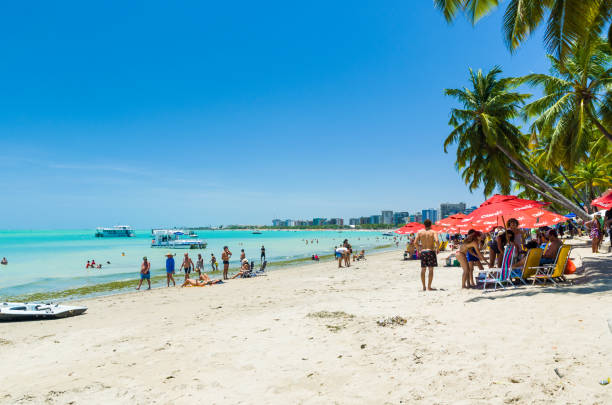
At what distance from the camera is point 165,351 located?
18.6 feet

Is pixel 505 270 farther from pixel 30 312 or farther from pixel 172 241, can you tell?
pixel 172 241

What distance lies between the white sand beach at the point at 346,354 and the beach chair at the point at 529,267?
449 millimetres

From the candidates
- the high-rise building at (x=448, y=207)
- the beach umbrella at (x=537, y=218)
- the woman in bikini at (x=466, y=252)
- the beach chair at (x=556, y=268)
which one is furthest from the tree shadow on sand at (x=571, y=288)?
the high-rise building at (x=448, y=207)

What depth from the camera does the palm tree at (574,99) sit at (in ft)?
40.8

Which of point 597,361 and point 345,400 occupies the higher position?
point 597,361

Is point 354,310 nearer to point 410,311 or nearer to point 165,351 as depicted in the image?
point 410,311

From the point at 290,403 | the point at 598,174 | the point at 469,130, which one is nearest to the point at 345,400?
the point at 290,403

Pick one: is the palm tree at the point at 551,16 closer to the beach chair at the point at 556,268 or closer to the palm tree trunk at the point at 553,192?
the beach chair at the point at 556,268

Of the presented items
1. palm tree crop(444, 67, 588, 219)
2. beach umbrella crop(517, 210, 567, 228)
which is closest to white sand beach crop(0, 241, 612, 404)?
beach umbrella crop(517, 210, 567, 228)

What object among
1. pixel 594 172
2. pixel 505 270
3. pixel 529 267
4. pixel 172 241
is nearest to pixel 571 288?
pixel 529 267

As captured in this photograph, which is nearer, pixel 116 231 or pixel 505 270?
pixel 505 270

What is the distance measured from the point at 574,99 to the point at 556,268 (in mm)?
9307

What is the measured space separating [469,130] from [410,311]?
1636 cm

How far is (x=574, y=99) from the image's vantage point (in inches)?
538
